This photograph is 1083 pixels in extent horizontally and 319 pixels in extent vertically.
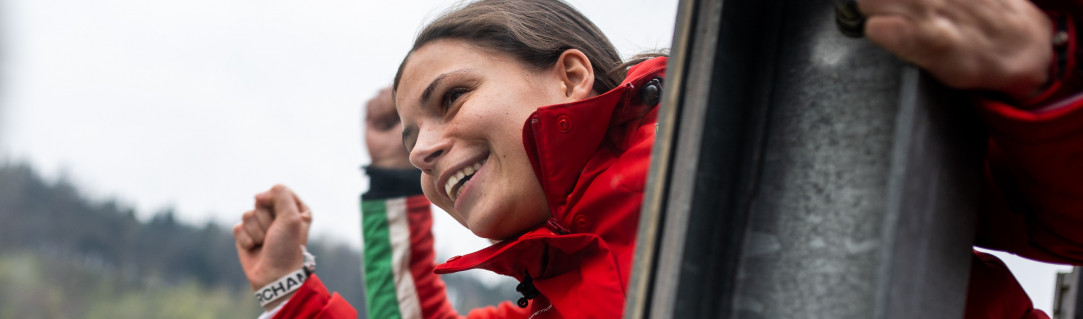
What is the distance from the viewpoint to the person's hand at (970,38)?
731mm


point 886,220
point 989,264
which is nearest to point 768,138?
point 886,220

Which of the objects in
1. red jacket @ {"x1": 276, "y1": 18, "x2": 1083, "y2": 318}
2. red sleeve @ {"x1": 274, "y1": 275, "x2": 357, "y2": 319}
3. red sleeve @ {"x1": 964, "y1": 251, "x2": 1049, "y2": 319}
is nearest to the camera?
red jacket @ {"x1": 276, "y1": 18, "x2": 1083, "y2": 318}

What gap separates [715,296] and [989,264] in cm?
63

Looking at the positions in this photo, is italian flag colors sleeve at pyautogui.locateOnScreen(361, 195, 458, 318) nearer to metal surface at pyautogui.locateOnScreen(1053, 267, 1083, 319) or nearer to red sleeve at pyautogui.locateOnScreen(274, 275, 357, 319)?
red sleeve at pyautogui.locateOnScreen(274, 275, 357, 319)

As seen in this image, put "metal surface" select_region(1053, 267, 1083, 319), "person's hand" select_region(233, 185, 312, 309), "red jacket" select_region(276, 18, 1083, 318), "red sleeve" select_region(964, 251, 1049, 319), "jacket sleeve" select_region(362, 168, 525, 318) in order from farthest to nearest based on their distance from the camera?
"jacket sleeve" select_region(362, 168, 525, 318), "person's hand" select_region(233, 185, 312, 309), "metal surface" select_region(1053, 267, 1083, 319), "red sleeve" select_region(964, 251, 1049, 319), "red jacket" select_region(276, 18, 1083, 318)

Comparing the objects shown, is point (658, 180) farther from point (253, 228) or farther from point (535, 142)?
point (253, 228)

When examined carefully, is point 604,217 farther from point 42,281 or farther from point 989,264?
point 42,281

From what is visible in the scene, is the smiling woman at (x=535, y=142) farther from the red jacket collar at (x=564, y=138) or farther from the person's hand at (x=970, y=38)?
the person's hand at (x=970, y=38)

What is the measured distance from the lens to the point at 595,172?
1522 millimetres

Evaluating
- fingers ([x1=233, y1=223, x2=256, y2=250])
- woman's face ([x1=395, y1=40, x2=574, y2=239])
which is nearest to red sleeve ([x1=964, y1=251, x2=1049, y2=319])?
woman's face ([x1=395, y1=40, x2=574, y2=239])

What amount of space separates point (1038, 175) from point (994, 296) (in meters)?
0.35

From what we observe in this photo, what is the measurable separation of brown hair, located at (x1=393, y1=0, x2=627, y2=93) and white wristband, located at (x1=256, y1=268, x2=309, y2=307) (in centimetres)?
70

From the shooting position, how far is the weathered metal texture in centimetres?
78

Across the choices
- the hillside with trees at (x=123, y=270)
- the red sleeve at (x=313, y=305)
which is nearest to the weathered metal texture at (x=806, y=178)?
the red sleeve at (x=313, y=305)
